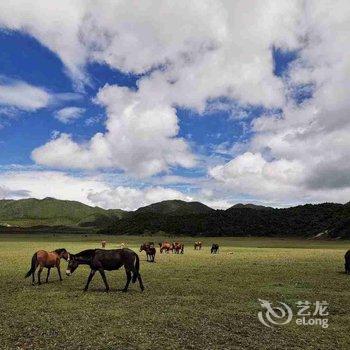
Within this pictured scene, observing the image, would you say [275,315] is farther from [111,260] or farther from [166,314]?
[111,260]

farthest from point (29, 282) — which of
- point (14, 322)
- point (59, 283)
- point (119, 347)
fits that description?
point (119, 347)

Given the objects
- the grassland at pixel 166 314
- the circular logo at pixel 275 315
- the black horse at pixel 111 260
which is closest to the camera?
the grassland at pixel 166 314

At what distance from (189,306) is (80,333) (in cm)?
609

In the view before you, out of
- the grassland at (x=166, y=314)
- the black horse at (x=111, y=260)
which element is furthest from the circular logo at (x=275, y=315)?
the black horse at (x=111, y=260)

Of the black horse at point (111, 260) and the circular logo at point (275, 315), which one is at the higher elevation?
the black horse at point (111, 260)

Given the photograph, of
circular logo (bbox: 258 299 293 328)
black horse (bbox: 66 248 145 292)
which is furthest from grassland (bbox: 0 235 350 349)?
black horse (bbox: 66 248 145 292)

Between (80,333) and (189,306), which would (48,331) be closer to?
(80,333)

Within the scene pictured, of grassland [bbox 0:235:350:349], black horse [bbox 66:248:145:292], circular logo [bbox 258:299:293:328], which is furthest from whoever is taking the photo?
black horse [bbox 66:248:145:292]

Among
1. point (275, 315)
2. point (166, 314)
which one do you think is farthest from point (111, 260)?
point (275, 315)

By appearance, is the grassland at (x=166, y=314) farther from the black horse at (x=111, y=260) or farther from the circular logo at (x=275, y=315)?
the black horse at (x=111, y=260)

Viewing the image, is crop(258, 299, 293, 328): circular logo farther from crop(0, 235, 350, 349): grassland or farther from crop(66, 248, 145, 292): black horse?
crop(66, 248, 145, 292): black horse

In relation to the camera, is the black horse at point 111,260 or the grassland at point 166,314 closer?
the grassland at point 166,314

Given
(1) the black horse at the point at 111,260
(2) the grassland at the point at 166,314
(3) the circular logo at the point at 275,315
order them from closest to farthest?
(2) the grassland at the point at 166,314 → (3) the circular logo at the point at 275,315 → (1) the black horse at the point at 111,260

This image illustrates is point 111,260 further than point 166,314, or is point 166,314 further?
point 111,260
